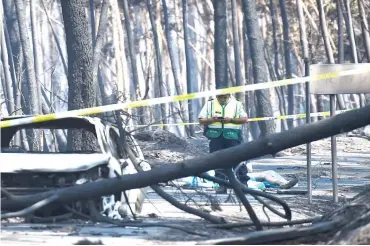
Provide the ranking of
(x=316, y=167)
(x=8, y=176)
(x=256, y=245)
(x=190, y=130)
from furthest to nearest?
(x=190, y=130)
(x=316, y=167)
(x=8, y=176)
(x=256, y=245)

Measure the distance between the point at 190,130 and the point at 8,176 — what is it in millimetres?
31917

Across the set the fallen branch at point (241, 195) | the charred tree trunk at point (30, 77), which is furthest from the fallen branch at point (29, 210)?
the charred tree trunk at point (30, 77)

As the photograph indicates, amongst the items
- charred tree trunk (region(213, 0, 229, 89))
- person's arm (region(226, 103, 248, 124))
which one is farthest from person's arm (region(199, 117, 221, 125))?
charred tree trunk (region(213, 0, 229, 89))

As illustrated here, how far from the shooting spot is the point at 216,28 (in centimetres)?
3712

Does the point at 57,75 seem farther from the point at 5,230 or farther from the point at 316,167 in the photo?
the point at 5,230

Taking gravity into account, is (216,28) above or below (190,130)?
above

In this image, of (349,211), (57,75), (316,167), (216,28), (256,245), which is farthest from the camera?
(57,75)

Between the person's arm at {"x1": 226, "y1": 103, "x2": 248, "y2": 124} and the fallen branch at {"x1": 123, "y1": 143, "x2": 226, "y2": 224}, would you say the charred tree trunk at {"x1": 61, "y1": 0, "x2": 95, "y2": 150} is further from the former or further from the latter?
the fallen branch at {"x1": 123, "y1": 143, "x2": 226, "y2": 224}

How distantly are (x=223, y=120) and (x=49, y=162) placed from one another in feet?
18.0

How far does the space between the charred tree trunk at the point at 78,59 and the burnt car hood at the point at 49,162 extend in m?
6.29

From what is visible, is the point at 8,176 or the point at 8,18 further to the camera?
the point at 8,18

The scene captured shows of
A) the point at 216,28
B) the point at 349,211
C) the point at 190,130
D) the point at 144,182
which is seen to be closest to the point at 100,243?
the point at 144,182

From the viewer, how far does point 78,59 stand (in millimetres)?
19234

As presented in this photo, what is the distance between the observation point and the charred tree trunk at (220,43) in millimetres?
35719
